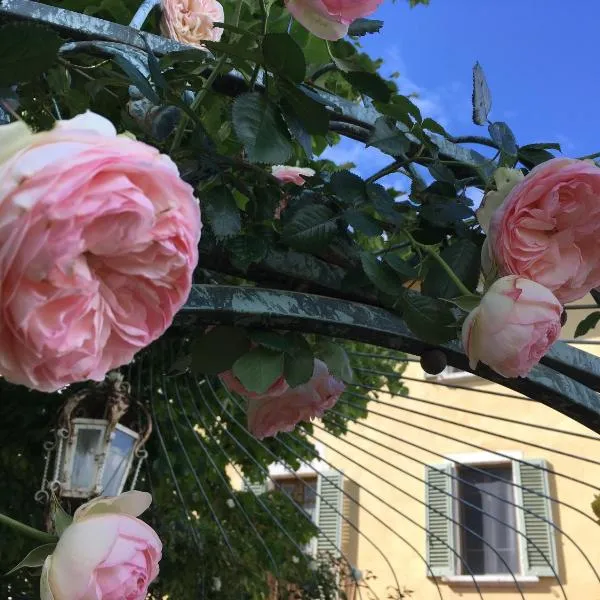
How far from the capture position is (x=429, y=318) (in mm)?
754

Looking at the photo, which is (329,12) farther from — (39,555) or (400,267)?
(39,555)

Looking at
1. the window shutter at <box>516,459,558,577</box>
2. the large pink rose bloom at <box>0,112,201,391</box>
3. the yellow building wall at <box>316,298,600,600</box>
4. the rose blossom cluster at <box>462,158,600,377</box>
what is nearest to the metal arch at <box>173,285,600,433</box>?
the rose blossom cluster at <box>462,158,600,377</box>

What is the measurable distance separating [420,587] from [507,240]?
27.4 ft

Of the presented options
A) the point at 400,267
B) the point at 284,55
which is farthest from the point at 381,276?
the point at 284,55

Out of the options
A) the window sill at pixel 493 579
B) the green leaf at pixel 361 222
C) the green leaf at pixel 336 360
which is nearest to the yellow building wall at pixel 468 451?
the window sill at pixel 493 579

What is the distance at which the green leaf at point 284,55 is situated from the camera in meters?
0.68

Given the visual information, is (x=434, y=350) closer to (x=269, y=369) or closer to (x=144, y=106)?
(x=269, y=369)

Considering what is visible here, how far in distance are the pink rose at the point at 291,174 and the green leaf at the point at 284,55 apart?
0.23 meters

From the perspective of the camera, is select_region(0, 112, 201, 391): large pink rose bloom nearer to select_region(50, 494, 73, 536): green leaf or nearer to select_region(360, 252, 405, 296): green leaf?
select_region(50, 494, 73, 536): green leaf

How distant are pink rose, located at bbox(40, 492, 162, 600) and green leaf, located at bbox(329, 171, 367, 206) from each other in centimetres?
38

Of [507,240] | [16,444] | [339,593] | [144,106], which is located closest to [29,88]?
[144,106]

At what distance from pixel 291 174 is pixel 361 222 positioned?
0.48 feet

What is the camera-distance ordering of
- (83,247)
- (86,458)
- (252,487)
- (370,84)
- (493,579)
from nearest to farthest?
(83,247)
(370,84)
(86,458)
(252,487)
(493,579)

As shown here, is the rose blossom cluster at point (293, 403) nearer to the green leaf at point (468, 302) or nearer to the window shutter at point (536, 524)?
the green leaf at point (468, 302)
